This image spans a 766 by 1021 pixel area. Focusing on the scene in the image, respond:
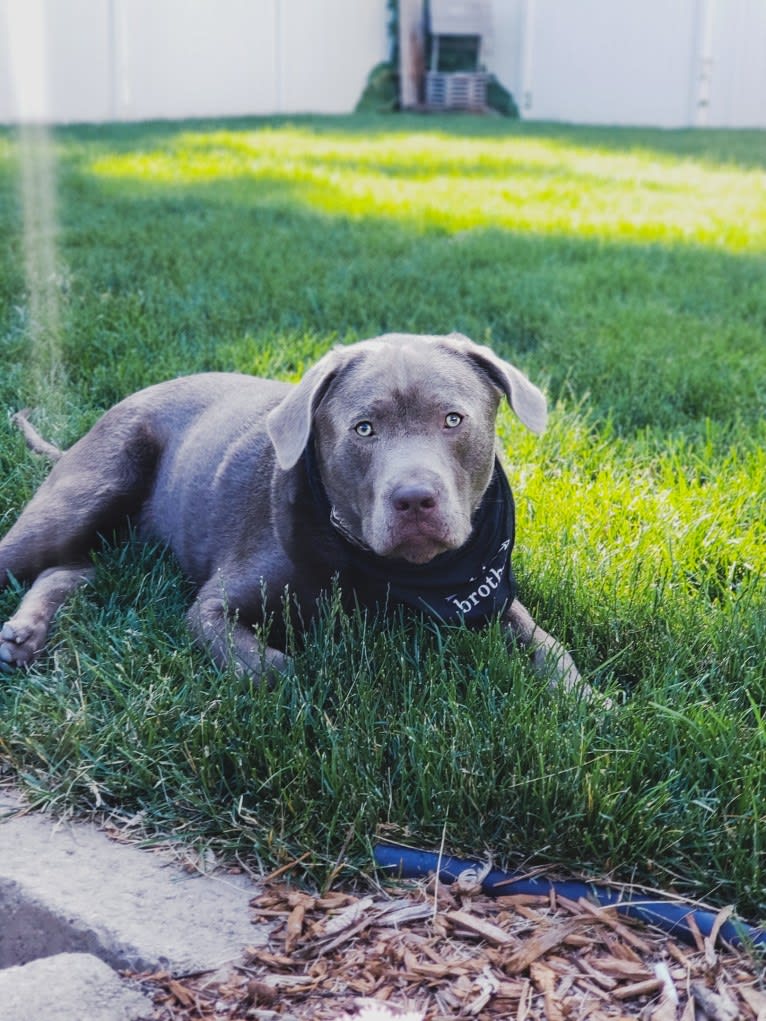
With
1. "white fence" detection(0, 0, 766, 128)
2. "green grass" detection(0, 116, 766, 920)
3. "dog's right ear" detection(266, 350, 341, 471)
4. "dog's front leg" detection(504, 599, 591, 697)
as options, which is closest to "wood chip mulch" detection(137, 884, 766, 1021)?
"green grass" detection(0, 116, 766, 920)

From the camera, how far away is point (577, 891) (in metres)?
2.14

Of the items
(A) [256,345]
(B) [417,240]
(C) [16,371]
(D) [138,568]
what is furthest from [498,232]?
(D) [138,568]

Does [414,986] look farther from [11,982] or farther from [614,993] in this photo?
[11,982]

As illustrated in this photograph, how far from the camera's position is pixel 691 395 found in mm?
4719

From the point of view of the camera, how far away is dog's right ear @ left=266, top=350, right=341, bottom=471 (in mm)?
2838

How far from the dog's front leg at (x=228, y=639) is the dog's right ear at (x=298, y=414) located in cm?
38

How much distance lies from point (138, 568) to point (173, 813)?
1082mm

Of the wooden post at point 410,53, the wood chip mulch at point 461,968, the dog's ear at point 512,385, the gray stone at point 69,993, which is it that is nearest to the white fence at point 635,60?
the wooden post at point 410,53

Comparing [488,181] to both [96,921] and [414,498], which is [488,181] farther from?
[96,921]

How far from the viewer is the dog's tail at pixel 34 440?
382cm

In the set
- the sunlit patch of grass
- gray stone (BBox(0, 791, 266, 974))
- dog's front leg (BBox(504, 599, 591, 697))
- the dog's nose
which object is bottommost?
gray stone (BBox(0, 791, 266, 974))

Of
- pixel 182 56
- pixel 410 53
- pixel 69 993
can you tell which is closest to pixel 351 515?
pixel 69 993

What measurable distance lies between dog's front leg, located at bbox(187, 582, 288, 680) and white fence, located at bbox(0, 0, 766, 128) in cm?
1250

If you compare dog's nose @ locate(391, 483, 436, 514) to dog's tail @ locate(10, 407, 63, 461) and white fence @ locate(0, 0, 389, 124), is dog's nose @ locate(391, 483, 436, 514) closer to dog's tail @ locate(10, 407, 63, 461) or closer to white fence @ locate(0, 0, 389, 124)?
dog's tail @ locate(10, 407, 63, 461)
